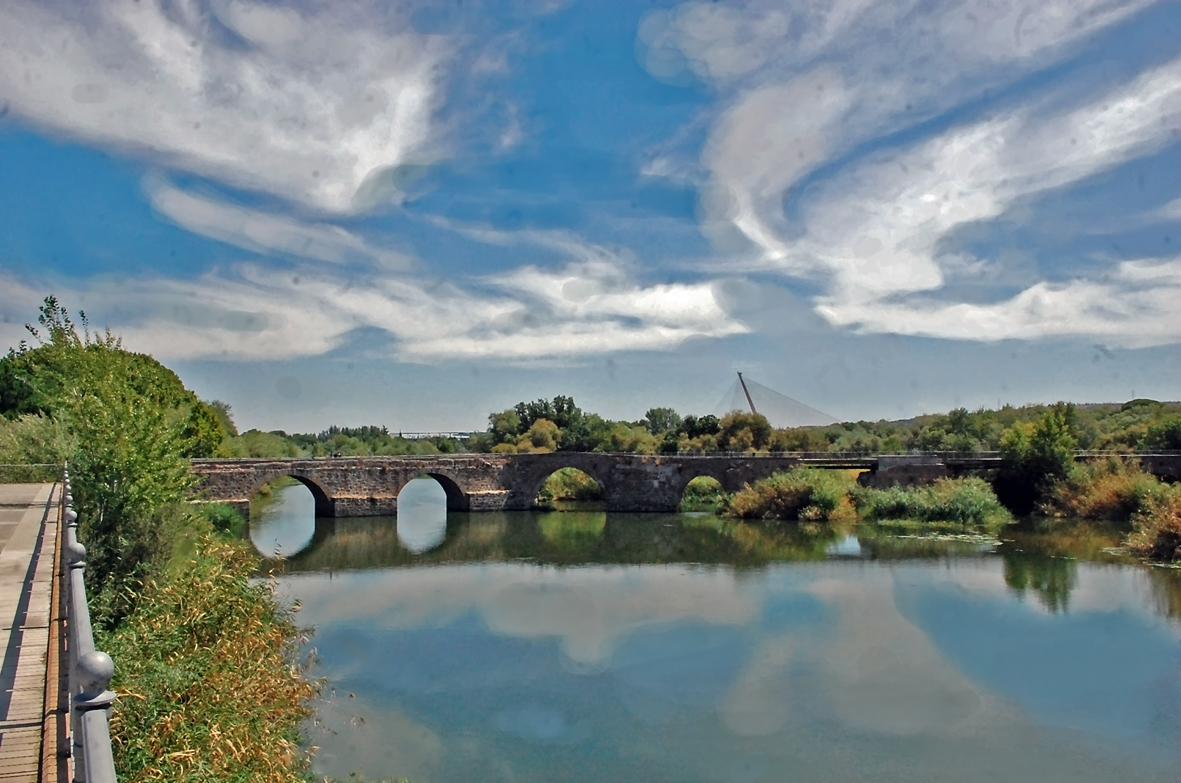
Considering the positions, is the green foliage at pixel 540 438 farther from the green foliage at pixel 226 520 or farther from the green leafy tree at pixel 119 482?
the green leafy tree at pixel 119 482

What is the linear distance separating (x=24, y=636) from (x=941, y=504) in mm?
34266

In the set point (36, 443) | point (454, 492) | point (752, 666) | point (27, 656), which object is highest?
point (36, 443)

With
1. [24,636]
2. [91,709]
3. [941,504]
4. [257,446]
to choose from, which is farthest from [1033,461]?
[257,446]

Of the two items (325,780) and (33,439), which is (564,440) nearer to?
(33,439)

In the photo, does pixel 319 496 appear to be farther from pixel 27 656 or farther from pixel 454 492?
pixel 27 656

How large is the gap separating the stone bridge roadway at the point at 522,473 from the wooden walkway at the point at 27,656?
26.5 metres

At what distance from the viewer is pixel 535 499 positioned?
43.0 m

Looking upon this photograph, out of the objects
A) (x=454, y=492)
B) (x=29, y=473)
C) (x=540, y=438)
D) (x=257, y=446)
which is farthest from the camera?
(x=540, y=438)

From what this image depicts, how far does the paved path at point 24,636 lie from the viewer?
4.28 meters

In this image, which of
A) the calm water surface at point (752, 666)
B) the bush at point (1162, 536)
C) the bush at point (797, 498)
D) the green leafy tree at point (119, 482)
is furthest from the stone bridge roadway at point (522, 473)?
the green leafy tree at point (119, 482)

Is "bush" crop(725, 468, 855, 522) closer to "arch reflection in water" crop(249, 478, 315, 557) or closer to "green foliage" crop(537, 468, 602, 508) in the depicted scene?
"green foliage" crop(537, 468, 602, 508)

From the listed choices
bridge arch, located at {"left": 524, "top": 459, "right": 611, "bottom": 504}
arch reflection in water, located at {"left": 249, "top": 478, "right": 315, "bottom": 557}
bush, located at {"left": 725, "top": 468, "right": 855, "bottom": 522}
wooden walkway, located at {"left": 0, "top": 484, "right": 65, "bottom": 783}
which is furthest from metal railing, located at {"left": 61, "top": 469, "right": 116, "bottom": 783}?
bridge arch, located at {"left": 524, "top": 459, "right": 611, "bottom": 504}

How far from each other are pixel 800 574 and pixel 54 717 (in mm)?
21898

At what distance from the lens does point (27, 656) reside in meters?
5.48
